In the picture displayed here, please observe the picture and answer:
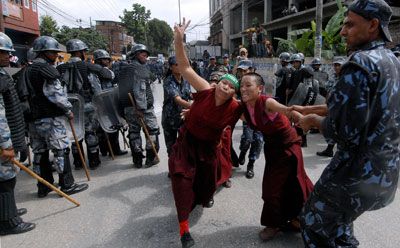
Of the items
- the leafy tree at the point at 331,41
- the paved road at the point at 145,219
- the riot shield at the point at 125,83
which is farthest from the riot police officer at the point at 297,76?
the leafy tree at the point at 331,41

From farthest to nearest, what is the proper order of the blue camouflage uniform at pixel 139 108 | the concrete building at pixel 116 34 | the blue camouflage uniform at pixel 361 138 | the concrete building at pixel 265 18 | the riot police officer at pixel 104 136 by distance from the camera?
the concrete building at pixel 116 34 → the concrete building at pixel 265 18 → the riot police officer at pixel 104 136 → the blue camouflage uniform at pixel 139 108 → the blue camouflage uniform at pixel 361 138

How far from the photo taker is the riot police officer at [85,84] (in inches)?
212

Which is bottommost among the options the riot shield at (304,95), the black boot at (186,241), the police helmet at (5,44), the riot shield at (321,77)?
the black boot at (186,241)

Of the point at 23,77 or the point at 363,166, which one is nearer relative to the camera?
the point at 363,166

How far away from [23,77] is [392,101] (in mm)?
3989

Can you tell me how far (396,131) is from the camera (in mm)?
1827

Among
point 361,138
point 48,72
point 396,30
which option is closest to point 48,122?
point 48,72

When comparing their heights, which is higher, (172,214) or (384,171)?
(384,171)

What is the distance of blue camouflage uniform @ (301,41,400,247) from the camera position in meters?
1.70

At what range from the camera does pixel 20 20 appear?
2309 centimetres

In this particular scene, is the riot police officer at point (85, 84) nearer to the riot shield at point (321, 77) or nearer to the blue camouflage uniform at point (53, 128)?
the blue camouflage uniform at point (53, 128)

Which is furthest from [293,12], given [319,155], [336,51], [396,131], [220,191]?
[396,131]

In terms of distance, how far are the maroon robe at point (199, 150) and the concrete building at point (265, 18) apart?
1282 centimetres

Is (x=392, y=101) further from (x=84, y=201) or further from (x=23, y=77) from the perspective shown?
(x=23, y=77)
